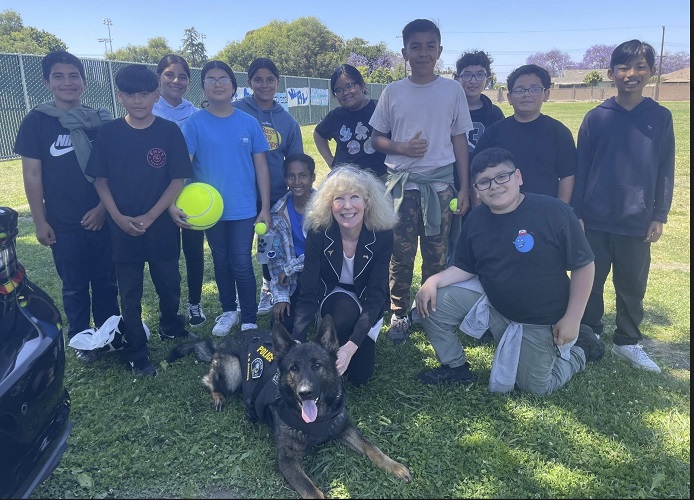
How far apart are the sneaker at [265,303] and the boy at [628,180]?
308 cm

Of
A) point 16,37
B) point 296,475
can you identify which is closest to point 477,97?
point 296,475

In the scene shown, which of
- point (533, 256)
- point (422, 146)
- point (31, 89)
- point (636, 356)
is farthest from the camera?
point (31, 89)

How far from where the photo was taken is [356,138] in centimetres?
Answer: 491

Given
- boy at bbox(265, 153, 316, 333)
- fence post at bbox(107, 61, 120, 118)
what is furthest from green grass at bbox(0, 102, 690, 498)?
fence post at bbox(107, 61, 120, 118)

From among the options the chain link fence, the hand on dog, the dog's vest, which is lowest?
the dog's vest

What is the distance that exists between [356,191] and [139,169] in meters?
1.68

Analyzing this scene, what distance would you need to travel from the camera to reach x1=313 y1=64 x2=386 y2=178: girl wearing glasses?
4.79 metres

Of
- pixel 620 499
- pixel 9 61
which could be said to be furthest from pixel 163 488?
pixel 9 61

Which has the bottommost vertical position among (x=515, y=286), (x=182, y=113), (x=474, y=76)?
(x=515, y=286)

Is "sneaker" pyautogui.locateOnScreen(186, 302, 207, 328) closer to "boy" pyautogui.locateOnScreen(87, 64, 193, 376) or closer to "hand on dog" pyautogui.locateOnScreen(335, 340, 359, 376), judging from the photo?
"boy" pyautogui.locateOnScreen(87, 64, 193, 376)

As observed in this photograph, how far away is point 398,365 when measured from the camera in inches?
163

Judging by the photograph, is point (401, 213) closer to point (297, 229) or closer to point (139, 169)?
point (297, 229)

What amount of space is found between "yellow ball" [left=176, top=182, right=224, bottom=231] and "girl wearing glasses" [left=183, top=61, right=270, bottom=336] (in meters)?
0.24

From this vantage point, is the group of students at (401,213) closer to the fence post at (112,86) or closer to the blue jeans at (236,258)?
Result: the blue jeans at (236,258)
